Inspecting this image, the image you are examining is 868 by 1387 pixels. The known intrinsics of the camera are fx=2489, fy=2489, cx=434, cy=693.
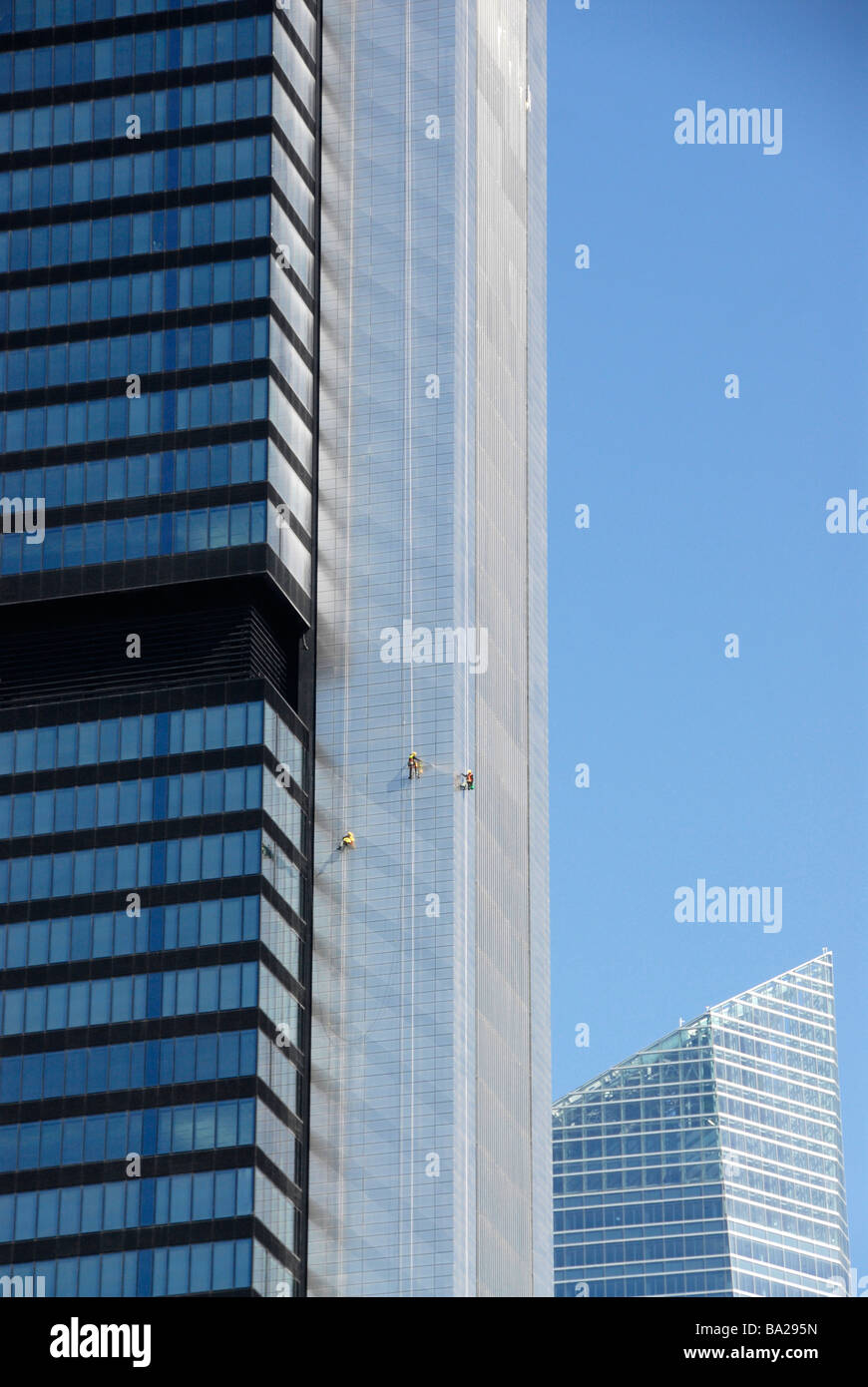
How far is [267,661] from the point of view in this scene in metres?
157

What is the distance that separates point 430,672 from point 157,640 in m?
17.4

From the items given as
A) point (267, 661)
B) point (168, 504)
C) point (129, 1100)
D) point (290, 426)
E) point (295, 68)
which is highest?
point (295, 68)

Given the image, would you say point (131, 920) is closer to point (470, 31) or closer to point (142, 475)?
point (142, 475)

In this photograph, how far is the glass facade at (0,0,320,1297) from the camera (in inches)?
5438

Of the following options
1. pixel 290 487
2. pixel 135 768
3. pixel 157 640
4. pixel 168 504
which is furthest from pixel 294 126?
pixel 135 768

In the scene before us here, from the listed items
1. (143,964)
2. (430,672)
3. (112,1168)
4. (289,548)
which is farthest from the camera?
(289,548)

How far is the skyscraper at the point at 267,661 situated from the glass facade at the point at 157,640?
25 centimetres

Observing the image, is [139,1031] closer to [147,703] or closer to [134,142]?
[147,703]

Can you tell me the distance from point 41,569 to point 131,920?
87.7 ft

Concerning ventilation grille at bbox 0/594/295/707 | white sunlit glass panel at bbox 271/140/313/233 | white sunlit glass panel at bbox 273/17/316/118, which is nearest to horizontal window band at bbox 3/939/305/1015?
ventilation grille at bbox 0/594/295/707

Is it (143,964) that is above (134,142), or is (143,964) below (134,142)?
below

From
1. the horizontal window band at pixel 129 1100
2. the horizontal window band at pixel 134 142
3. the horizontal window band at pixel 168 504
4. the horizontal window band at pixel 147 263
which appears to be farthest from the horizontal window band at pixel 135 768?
the horizontal window band at pixel 134 142
